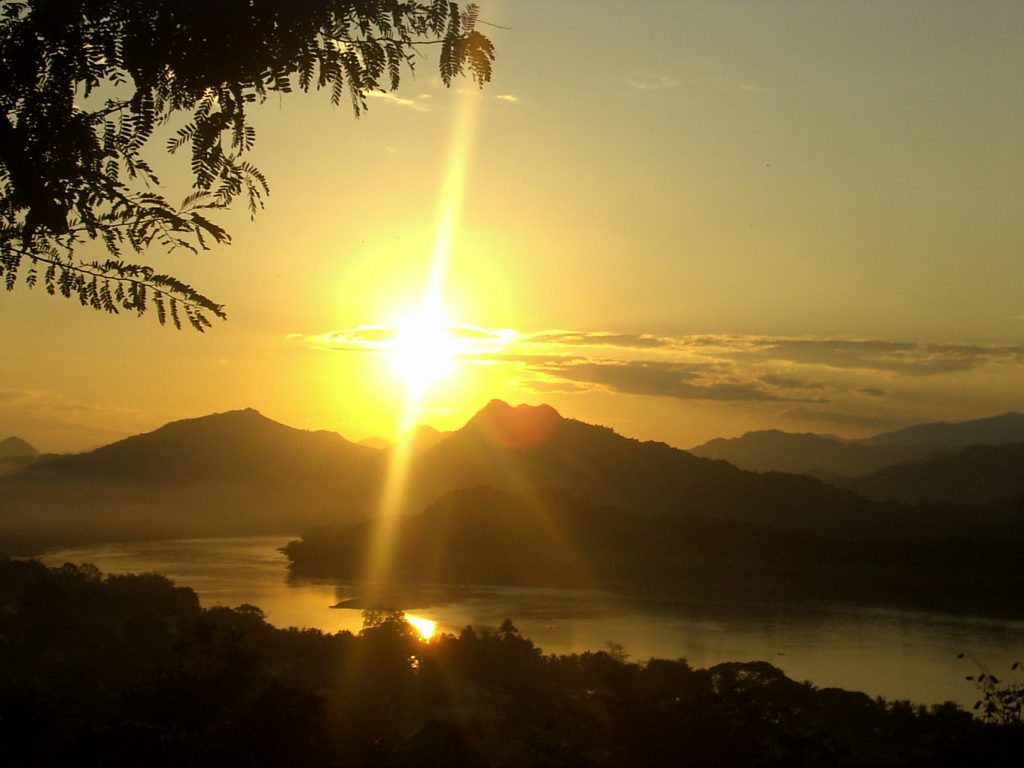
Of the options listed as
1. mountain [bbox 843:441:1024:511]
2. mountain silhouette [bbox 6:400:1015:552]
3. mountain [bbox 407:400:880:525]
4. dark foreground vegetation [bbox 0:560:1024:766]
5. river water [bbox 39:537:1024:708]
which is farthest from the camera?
mountain [bbox 843:441:1024:511]

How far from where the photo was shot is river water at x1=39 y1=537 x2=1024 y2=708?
21953 mm

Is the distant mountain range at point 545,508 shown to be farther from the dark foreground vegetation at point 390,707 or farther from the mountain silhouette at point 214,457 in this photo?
the dark foreground vegetation at point 390,707

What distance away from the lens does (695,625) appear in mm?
29109

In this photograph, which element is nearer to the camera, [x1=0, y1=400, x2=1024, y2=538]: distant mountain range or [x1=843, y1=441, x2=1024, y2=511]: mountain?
[x1=0, y1=400, x2=1024, y2=538]: distant mountain range

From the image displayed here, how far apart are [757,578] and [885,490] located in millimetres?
42044

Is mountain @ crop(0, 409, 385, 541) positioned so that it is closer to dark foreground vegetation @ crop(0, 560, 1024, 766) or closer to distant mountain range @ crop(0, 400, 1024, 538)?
distant mountain range @ crop(0, 400, 1024, 538)

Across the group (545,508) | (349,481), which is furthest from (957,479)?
(349,481)

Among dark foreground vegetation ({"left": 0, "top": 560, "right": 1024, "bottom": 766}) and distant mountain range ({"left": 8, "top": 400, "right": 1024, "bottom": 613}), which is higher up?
distant mountain range ({"left": 8, "top": 400, "right": 1024, "bottom": 613})

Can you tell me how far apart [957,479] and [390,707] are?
81.4 metres

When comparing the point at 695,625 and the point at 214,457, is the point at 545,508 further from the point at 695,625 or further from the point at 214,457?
the point at 214,457

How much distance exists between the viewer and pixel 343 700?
9805 millimetres

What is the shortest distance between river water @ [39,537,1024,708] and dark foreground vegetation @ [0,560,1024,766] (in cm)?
Result: 653

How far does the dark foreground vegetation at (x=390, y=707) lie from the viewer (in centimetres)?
537

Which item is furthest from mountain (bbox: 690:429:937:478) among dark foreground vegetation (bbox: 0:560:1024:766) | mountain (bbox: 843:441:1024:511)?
dark foreground vegetation (bbox: 0:560:1024:766)
